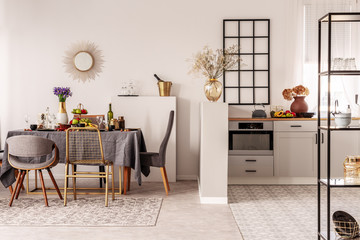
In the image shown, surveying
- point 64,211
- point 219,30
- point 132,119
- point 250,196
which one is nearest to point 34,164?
point 64,211

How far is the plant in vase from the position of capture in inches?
219

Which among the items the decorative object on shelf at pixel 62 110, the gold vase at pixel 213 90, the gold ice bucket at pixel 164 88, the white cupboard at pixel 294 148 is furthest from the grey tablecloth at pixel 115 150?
the white cupboard at pixel 294 148

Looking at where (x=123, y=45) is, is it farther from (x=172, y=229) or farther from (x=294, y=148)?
(x=172, y=229)

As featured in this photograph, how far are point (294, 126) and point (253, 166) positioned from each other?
790mm

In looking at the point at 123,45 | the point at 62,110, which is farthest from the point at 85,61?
the point at 62,110

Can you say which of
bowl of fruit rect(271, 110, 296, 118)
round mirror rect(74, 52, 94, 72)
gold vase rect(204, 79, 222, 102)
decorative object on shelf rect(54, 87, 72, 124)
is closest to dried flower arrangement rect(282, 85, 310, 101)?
bowl of fruit rect(271, 110, 296, 118)

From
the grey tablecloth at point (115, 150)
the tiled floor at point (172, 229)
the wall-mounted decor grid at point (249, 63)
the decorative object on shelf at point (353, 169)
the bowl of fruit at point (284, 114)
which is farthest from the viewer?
the wall-mounted decor grid at point (249, 63)

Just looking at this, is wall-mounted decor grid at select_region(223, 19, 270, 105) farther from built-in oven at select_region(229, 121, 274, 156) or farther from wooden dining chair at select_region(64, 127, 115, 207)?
wooden dining chair at select_region(64, 127, 115, 207)

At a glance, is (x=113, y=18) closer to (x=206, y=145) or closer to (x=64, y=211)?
(x=206, y=145)

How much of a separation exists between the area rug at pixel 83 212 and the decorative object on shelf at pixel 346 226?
1602 mm

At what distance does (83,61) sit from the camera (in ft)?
19.4

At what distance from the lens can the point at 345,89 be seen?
232 inches

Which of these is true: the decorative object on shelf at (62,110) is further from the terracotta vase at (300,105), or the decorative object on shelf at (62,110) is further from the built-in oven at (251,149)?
the terracotta vase at (300,105)

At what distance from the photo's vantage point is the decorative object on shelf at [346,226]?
8.46ft
